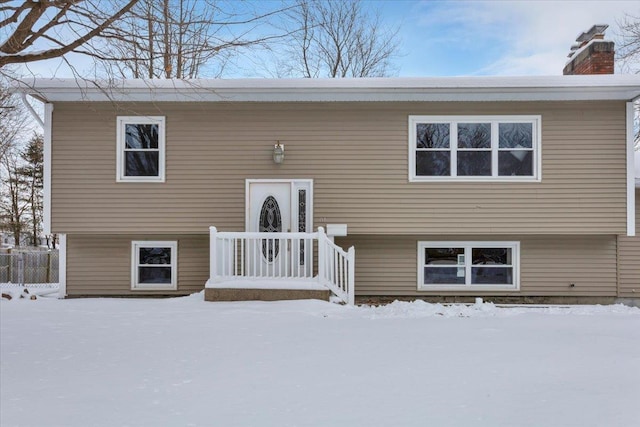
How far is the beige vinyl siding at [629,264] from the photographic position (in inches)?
332

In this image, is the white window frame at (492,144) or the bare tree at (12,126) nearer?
the white window frame at (492,144)

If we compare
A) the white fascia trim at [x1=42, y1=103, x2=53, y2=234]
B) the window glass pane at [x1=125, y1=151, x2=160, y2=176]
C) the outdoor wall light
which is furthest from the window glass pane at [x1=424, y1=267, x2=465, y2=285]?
the white fascia trim at [x1=42, y1=103, x2=53, y2=234]

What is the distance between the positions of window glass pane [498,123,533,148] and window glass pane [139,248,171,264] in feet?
22.2

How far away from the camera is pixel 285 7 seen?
521 centimetres

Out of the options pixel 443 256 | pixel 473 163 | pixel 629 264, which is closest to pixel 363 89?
pixel 473 163

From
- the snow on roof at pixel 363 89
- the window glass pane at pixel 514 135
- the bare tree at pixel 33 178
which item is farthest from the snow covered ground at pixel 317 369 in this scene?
the bare tree at pixel 33 178

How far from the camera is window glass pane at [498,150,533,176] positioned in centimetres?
815

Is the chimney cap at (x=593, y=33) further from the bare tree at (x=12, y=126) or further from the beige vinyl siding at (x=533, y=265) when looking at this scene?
the bare tree at (x=12, y=126)

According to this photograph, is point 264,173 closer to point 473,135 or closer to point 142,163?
point 142,163

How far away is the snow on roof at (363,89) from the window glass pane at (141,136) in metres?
0.56

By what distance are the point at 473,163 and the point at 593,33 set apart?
152 inches

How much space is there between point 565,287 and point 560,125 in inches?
121

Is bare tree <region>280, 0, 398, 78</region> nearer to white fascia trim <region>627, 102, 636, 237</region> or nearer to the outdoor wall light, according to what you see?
the outdoor wall light

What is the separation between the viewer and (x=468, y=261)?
8.52 meters
